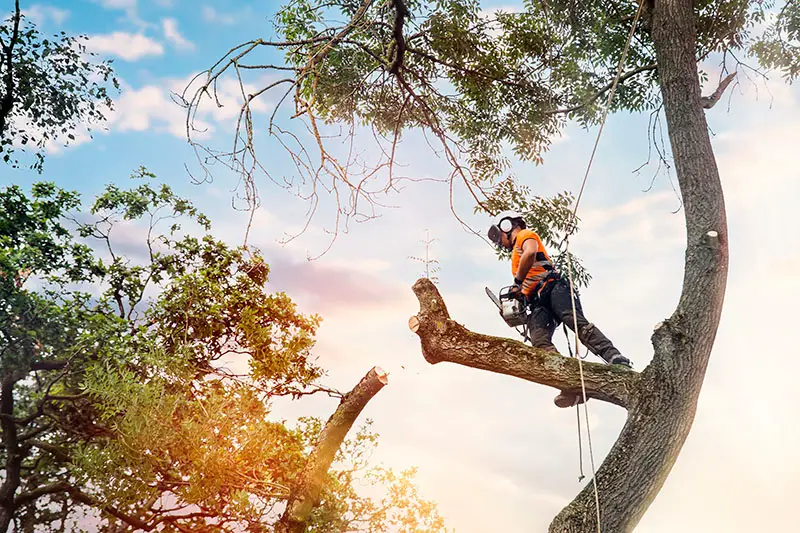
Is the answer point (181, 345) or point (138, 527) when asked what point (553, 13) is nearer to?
point (181, 345)

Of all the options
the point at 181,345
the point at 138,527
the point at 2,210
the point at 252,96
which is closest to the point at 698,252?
the point at 252,96

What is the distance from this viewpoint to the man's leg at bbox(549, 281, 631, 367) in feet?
14.8

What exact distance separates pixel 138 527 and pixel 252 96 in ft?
15.0

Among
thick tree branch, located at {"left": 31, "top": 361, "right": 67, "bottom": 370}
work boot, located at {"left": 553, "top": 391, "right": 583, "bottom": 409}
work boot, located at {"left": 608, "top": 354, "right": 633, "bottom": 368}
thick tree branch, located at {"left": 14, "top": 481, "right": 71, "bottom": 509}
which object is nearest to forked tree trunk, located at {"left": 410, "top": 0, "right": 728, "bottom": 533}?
work boot, located at {"left": 553, "top": 391, "right": 583, "bottom": 409}

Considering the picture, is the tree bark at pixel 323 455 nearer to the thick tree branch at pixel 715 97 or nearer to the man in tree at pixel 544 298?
the man in tree at pixel 544 298

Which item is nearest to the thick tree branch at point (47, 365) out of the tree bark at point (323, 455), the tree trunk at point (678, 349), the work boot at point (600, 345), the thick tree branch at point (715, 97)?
the tree bark at point (323, 455)

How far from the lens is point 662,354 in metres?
3.79

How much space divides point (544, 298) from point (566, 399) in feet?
3.00

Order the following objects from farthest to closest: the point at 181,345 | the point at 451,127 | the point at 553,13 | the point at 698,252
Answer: the point at 451,127 < the point at 553,13 < the point at 181,345 < the point at 698,252

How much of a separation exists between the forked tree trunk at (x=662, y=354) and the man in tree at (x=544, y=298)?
0.71 m

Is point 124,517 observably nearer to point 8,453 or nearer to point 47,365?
point 47,365

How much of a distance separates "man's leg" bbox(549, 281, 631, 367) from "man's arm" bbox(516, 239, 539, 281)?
0.87 feet

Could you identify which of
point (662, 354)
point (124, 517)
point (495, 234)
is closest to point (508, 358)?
point (662, 354)

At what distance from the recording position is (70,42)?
356 inches
